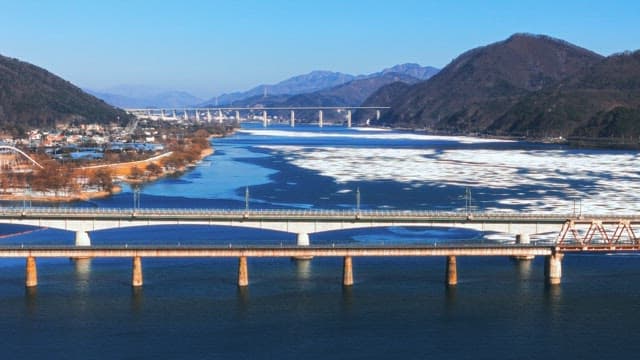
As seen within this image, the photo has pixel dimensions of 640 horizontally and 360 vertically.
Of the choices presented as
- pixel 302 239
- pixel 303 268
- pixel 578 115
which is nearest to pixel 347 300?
pixel 303 268

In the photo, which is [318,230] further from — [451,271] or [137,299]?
[137,299]

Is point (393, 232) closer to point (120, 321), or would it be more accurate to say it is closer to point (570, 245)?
point (570, 245)

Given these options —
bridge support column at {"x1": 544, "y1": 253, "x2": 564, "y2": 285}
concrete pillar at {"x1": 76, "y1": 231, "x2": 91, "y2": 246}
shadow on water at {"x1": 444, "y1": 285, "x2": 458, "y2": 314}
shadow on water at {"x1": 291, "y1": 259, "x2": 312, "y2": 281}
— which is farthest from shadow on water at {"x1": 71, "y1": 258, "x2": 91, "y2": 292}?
bridge support column at {"x1": 544, "y1": 253, "x2": 564, "y2": 285}

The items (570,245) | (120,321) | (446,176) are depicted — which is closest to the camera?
(120,321)

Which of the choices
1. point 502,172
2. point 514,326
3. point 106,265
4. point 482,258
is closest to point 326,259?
point 482,258

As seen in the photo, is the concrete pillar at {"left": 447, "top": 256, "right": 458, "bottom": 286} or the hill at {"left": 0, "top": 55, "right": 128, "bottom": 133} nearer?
the concrete pillar at {"left": 447, "top": 256, "right": 458, "bottom": 286}

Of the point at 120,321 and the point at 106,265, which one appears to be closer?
the point at 120,321

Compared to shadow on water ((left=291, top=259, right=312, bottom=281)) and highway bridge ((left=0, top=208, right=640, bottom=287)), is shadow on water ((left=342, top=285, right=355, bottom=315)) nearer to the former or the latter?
highway bridge ((left=0, top=208, right=640, bottom=287))
